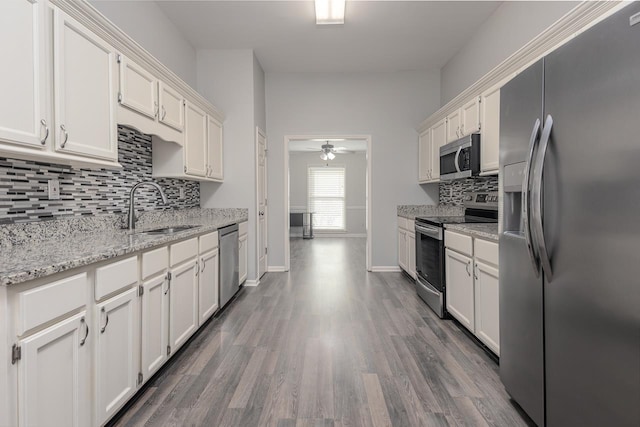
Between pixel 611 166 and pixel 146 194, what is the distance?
3146 mm

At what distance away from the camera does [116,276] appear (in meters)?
1.53

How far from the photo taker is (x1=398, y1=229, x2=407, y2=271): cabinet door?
4.53m

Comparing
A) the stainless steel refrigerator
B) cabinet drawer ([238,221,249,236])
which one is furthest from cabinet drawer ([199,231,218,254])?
the stainless steel refrigerator

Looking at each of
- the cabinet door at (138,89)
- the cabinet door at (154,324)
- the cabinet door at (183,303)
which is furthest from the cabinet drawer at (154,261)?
the cabinet door at (138,89)

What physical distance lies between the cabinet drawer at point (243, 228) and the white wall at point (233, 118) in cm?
13

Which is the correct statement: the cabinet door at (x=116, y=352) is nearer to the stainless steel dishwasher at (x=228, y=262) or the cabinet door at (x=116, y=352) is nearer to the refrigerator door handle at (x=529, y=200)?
the stainless steel dishwasher at (x=228, y=262)

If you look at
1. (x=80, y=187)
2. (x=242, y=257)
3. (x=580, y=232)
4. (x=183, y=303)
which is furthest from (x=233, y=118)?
(x=580, y=232)

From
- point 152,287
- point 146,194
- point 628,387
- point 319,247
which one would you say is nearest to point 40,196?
point 152,287

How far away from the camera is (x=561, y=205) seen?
1285 millimetres

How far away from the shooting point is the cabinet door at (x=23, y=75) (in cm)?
130

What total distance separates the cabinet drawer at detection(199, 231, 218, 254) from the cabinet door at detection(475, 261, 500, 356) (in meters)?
2.11

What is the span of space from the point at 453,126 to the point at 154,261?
316 centimetres

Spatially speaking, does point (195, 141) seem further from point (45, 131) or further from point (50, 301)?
point (50, 301)

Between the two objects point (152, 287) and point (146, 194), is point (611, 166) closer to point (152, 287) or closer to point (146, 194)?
point (152, 287)
